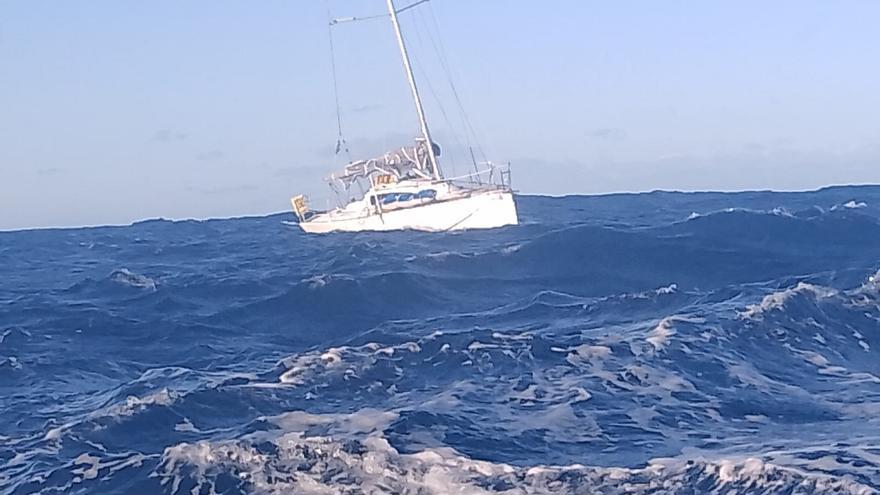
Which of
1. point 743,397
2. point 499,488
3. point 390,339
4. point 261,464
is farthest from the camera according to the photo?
point 390,339

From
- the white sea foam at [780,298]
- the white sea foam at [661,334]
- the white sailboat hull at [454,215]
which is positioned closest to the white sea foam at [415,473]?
the white sea foam at [661,334]

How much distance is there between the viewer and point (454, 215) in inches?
1891

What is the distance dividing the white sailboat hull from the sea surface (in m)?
10.9

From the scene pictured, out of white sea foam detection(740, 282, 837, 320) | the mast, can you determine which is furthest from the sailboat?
white sea foam detection(740, 282, 837, 320)

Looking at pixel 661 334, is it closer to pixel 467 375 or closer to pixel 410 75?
pixel 467 375

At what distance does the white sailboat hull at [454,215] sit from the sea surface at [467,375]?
428 inches

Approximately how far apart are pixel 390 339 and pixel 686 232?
20651 millimetres

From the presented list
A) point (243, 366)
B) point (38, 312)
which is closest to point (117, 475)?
point (243, 366)

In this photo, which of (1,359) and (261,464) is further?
(1,359)

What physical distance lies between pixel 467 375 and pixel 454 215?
106 ft

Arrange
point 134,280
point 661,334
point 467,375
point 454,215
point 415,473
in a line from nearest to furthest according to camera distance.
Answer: point 415,473 → point 467,375 → point 661,334 → point 134,280 → point 454,215

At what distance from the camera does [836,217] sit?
40.3m

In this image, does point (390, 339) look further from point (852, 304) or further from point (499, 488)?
point (499, 488)

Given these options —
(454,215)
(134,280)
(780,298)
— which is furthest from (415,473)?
(454,215)
